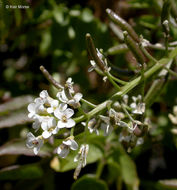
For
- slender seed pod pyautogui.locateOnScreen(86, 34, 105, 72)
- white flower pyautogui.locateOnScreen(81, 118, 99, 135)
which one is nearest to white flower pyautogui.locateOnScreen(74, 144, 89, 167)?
white flower pyautogui.locateOnScreen(81, 118, 99, 135)

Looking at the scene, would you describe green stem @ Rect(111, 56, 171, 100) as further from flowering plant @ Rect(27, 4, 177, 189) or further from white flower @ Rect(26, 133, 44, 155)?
white flower @ Rect(26, 133, 44, 155)

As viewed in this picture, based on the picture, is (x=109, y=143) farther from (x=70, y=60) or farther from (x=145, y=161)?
(x=70, y=60)

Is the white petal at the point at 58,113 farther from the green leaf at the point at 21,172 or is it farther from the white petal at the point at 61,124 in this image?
the green leaf at the point at 21,172

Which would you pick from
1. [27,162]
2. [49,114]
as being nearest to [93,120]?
[49,114]

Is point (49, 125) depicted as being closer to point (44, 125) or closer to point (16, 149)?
point (44, 125)

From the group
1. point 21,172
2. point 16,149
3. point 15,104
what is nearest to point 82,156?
point 16,149

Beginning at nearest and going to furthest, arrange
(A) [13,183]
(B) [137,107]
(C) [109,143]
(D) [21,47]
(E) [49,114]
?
(E) [49,114]
(B) [137,107]
(C) [109,143]
(A) [13,183]
(D) [21,47]

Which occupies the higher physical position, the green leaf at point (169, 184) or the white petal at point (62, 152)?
the white petal at point (62, 152)

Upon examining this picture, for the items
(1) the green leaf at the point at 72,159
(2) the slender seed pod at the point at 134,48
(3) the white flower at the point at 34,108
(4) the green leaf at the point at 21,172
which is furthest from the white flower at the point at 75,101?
(4) the green leaf at the point at 21,172
